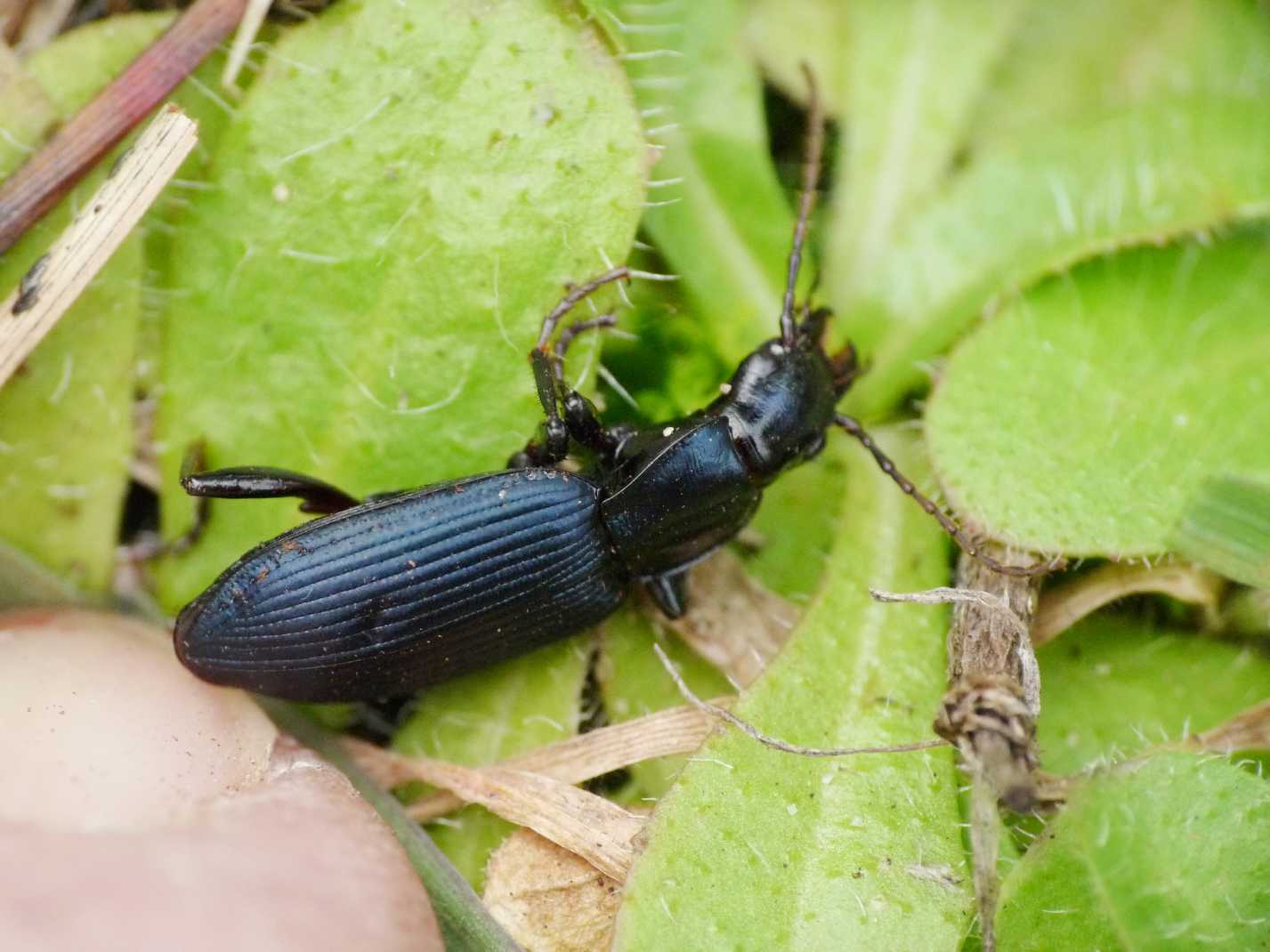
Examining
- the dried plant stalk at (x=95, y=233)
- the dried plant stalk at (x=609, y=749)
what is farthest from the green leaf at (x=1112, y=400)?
the dried plant stalk at (x=95, y=233)

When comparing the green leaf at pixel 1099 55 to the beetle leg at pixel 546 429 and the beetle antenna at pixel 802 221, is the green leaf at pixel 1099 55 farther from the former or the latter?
the beetle leg at pixel 546 429

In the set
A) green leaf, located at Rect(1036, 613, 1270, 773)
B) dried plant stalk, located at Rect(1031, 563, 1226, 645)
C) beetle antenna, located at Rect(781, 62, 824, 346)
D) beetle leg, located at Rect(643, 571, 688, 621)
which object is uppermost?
beetle antenna, located at Rect(781, 62, 824, 346)

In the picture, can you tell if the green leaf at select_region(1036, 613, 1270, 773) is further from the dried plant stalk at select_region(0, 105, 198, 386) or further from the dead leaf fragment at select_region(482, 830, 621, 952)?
the dried plant stalk at select_region(0, 105, 198, 386)

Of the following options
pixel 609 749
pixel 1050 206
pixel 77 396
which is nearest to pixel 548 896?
pixel 609 749

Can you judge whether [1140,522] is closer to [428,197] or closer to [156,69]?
[428,197]

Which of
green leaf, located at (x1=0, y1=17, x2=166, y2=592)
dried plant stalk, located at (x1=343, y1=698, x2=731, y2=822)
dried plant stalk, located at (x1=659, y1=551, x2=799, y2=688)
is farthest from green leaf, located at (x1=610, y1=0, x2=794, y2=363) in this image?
green leaf, located at (x1=0, y1=17, x2=166, y2=592)

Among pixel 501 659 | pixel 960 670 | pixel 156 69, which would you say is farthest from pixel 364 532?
pixel 960 670
